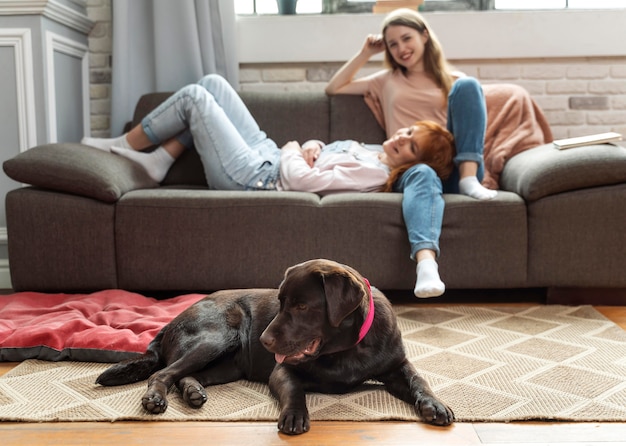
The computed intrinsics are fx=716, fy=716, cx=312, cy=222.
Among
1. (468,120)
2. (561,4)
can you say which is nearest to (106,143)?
(468,120)

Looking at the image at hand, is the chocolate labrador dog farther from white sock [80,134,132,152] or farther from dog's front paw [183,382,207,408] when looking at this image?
white sock [80,134,132,152]

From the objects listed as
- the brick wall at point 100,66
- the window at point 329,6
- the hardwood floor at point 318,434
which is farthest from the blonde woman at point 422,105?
the brick wall at point 100,66

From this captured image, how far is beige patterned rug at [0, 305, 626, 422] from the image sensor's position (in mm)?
1670

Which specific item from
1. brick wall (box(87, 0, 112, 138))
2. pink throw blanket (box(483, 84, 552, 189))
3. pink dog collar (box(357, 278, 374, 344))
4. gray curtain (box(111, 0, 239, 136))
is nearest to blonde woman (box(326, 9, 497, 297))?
pink throw blanket (box(483, 84, 552, 189))

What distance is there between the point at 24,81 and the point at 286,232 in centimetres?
150

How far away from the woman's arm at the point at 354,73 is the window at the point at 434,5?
700 millimetres

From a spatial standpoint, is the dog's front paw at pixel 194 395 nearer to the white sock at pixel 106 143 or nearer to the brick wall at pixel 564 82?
the white sock at pixel 106 143

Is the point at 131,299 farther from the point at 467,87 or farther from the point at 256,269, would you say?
the point at 467,87

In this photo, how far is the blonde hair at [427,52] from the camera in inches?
128

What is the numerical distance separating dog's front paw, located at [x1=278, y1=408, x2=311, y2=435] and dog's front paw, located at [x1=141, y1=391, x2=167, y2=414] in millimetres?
287

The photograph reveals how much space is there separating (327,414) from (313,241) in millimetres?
1159

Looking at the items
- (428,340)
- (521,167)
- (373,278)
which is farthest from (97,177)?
(521,167)

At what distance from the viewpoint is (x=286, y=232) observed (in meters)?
2.77

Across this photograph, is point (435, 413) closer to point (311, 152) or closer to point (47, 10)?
point (311, 152)
